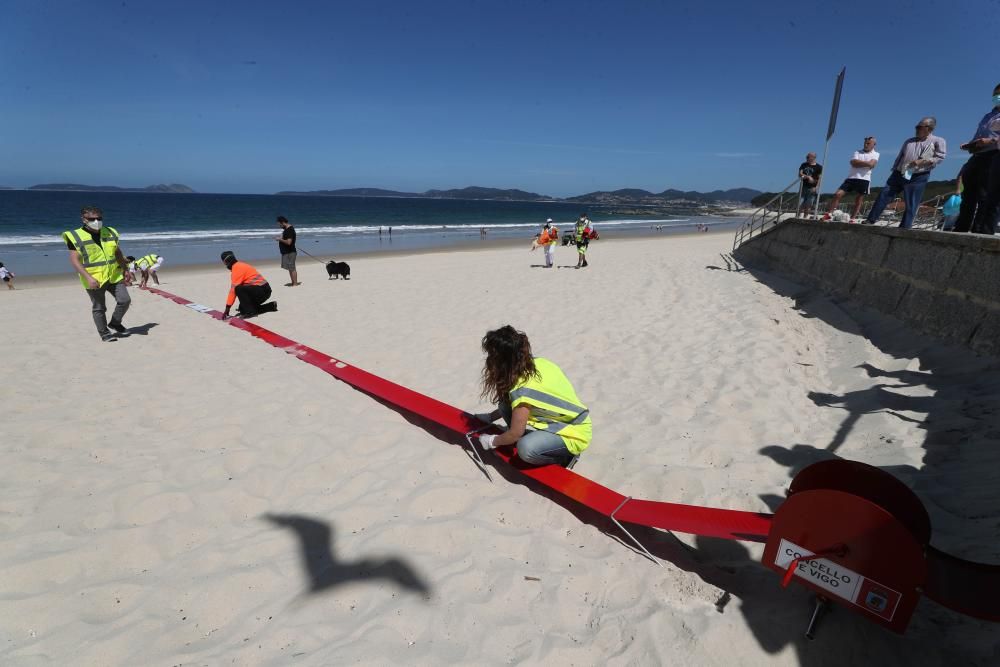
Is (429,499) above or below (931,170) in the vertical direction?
below

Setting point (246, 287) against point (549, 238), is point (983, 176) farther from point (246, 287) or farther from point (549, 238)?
point (246, 287)

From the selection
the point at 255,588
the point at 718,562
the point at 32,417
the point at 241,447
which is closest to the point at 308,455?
the point at 241,447

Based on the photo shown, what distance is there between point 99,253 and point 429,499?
18.7ft

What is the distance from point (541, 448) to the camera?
3023mm

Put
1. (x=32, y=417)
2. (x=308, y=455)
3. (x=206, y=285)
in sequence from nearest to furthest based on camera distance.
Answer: (x=308, y=455)
(x=32, y=417)
(x=206, y=285)

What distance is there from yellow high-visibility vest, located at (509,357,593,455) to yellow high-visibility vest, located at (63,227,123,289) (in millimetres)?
5666

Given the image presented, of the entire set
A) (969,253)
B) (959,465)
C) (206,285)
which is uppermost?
(969,253)

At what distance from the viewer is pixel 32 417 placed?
3.71 meters

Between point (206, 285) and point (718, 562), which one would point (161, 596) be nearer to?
point (718, 562)

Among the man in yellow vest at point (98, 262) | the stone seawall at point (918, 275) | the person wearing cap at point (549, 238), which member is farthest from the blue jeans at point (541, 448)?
the person wearing cap at point (549, 238)

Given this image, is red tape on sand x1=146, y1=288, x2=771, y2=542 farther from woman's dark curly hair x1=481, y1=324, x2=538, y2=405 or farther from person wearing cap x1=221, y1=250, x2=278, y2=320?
person wearing cap x1=221, y1=250, x2=278, y2=320

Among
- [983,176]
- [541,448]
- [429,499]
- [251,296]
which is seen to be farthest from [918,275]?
[251,296]

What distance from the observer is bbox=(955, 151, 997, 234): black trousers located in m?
4.96

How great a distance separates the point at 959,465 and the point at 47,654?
4811 mm
